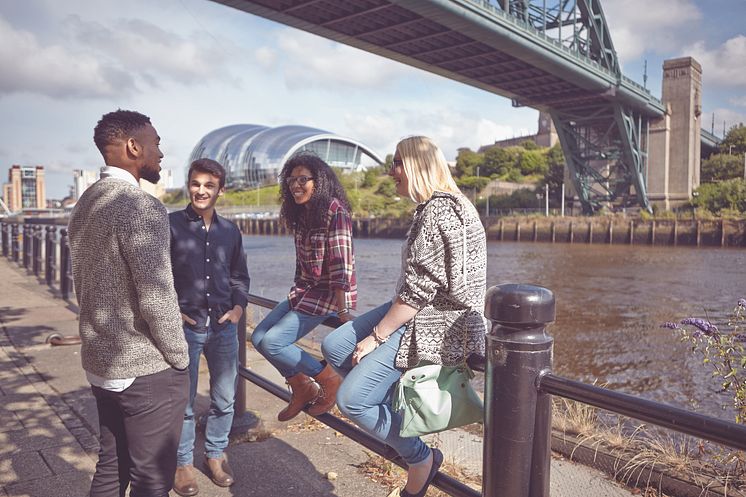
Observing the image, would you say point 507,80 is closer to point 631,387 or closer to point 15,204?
point 631,387

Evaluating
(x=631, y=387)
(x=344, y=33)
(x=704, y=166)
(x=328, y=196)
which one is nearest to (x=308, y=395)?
(x=328, y=196)

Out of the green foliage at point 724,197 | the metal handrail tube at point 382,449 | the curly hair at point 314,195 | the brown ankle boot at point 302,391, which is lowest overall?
the metal handrail tube at point 382,449

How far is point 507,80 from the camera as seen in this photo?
35.6 metres

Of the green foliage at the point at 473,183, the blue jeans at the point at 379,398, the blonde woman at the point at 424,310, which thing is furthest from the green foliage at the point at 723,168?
the blue jeans at the point at 379,398

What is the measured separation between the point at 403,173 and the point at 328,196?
0.70 meters

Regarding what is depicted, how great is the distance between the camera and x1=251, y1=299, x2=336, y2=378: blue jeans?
277cm

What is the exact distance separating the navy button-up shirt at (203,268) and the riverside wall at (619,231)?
3415 cm

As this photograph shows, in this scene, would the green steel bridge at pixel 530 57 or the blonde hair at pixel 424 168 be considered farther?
the green steel bridge at pixel 530 57

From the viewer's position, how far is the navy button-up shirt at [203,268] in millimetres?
2842

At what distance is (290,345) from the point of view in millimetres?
2799

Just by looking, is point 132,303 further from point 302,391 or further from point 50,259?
point 50,259

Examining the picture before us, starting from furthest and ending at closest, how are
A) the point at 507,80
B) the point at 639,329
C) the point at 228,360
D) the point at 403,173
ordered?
the point at 507,80, the point at 639,329, the point at 228,360, the point at 403,173

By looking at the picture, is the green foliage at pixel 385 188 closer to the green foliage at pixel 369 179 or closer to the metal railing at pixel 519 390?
the green foliage at pixel 369 179

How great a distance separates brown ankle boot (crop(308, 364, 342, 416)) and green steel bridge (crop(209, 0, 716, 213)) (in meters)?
22.1
